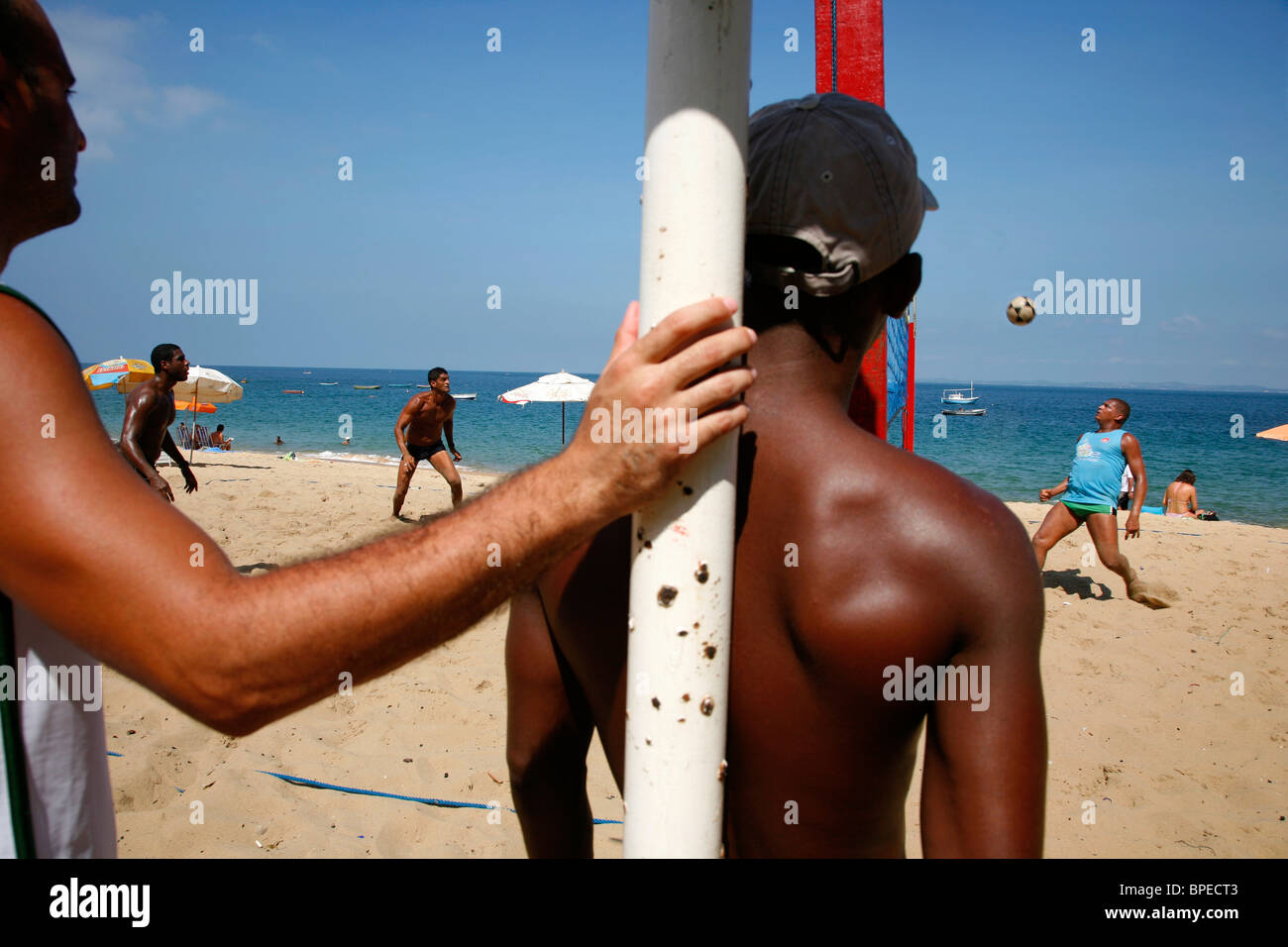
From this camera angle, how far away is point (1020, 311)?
6.11m

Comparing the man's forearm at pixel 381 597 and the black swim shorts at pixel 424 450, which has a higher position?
the black swim shorts at pixel 424 450

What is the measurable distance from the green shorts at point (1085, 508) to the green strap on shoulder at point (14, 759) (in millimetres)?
8411

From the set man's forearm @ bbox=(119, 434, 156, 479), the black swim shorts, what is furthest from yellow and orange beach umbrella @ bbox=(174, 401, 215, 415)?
man's forearm @ bbox=(119, 434, 156, 479)

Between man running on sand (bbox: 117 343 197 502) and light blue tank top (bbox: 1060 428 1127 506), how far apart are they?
8861mm

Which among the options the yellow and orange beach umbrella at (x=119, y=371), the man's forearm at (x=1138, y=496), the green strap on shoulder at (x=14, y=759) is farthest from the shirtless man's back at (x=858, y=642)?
the yellow and orange beach umbrella at (x=119, y=371)

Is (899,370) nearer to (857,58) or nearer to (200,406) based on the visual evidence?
(857,58)

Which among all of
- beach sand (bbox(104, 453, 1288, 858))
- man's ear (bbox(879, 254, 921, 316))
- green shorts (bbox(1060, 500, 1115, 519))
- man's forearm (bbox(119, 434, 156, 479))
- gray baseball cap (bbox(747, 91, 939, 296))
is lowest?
beach sand (bbox(104, 453, 1288, 858))

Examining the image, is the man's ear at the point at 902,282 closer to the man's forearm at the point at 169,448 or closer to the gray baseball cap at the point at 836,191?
the gray baseball cap at the point at 836,191

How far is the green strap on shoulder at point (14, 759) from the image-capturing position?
100 centimetres

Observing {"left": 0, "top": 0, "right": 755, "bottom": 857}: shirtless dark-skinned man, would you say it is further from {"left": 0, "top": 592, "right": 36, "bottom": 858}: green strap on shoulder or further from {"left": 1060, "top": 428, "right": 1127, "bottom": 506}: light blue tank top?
{"left": 1060, "top": 428, "right": 1127, "bottom": 506}: light blue tank top

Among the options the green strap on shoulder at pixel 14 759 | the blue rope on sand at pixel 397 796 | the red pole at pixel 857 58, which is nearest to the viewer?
the green strap on shoulder at pixel 14 759

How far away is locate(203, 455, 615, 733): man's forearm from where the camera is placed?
35.5 inches

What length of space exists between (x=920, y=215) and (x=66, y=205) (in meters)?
1.44

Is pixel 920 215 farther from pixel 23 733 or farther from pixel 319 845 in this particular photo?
pixel 319 845
